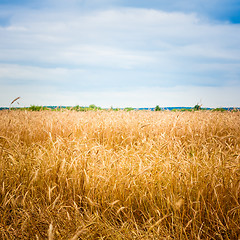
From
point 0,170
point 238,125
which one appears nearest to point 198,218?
point 0,170

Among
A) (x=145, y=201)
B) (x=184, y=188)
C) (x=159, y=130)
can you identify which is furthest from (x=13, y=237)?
(x=159, y=130)

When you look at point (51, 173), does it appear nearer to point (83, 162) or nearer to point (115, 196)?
point (83, 162)

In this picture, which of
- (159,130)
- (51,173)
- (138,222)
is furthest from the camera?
(159,130)

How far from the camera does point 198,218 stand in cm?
213

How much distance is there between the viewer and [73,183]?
8.37 feet

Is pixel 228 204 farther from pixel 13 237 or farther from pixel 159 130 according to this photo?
pixel 159 130

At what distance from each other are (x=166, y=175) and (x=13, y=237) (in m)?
1.74

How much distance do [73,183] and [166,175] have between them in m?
1.15

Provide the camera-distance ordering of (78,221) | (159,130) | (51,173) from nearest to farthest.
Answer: (78,221) < (51,173) < (159,130)

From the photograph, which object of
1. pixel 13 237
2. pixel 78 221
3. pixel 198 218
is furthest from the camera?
pixel 198 218

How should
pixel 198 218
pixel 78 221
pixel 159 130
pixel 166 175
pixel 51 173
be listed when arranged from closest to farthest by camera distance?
pixel 78 221 < pixel 198 218 < pixel 166 175 < pixel 51 173 < pixel 159 130

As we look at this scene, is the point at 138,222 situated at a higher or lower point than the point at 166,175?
lower

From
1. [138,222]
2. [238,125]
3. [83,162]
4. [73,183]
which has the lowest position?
[138,222]

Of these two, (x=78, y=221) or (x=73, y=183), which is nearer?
(x=78, y=221)
